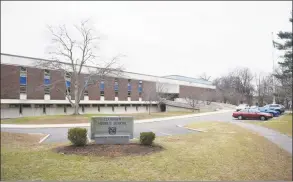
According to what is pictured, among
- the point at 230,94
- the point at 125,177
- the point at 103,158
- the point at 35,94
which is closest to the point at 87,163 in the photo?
the point at 103,158

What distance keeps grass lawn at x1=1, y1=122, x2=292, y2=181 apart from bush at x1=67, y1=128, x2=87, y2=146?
0.83 m

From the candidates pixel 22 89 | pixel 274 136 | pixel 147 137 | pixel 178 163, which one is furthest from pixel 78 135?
pixel 22 89

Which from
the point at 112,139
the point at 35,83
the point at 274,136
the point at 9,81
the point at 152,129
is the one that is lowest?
the point at 274,136

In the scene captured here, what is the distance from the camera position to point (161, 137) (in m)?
8.41

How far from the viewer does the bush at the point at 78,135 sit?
8.39m

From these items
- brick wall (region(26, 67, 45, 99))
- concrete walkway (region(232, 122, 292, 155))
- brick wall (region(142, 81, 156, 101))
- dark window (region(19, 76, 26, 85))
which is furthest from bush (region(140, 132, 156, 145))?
dark window (region(19, 76, 26, 85))

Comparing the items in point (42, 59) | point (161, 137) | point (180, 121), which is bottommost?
point (161, 137)

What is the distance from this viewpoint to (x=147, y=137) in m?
8.29

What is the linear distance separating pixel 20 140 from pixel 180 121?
20.8 feet

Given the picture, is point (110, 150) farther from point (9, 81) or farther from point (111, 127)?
point (9, 81)

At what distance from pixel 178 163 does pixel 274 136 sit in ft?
18.8

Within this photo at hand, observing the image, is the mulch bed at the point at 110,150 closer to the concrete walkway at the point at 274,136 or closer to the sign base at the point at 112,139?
the sign base at the point at 112,139

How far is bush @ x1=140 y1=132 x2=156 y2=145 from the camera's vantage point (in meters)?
8.14

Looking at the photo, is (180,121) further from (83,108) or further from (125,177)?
(83,108)
